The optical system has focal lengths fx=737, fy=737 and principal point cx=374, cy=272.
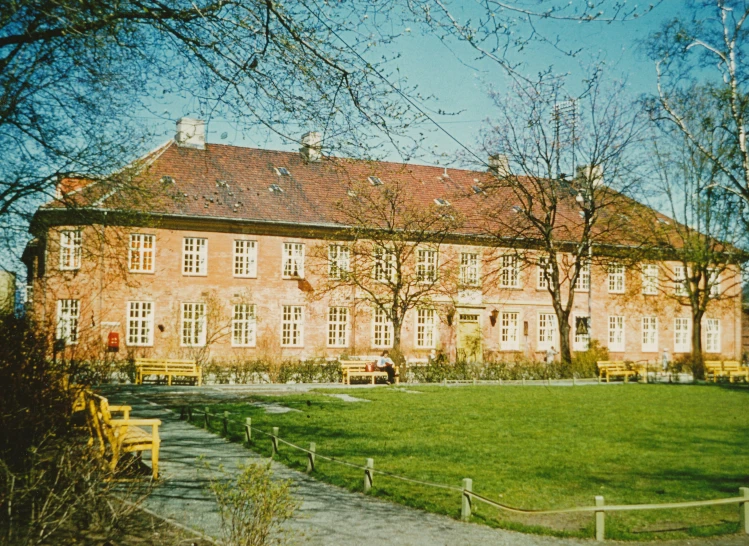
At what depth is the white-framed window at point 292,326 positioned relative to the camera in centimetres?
3859

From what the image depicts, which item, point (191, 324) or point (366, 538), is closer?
point (366, 538)

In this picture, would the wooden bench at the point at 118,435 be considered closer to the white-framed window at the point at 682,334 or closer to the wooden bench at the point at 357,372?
the wooden bench at the point at 357,372

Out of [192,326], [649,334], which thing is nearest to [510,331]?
[649,334]

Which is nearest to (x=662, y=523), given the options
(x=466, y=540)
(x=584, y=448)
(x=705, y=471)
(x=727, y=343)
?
(x=466, y=540)

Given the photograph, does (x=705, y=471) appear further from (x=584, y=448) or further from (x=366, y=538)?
(x=366, y=538)

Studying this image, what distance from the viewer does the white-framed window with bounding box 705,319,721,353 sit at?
50188 mm

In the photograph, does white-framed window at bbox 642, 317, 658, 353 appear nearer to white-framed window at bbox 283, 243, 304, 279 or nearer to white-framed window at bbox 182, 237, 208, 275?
white-framed window at bbox 283, 243, 304, 279

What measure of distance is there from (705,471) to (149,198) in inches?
462

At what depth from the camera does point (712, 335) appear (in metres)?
50.5

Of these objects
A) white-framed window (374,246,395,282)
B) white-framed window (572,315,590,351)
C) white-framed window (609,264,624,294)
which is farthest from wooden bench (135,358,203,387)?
white-framed window (609,264,624,294)

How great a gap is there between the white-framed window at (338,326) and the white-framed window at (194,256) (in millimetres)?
7162

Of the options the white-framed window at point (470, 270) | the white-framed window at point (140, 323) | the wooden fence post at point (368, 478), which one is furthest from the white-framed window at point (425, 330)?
the wooden fence post at point (368, 478)

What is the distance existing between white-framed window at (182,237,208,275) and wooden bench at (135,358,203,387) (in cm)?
905

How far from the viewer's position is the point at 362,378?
31.8 metres
